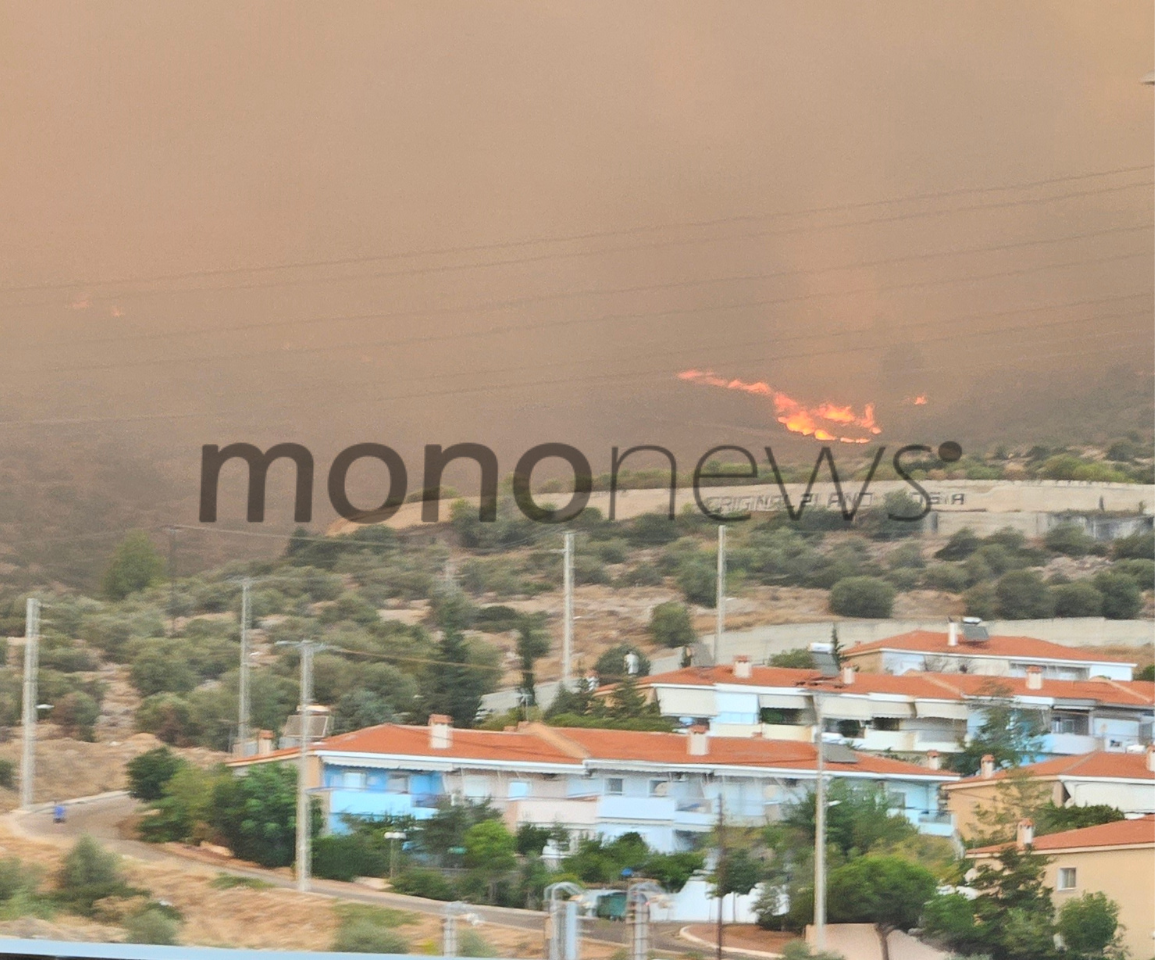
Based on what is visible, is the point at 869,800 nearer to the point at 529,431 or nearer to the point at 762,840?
the point at 762,840

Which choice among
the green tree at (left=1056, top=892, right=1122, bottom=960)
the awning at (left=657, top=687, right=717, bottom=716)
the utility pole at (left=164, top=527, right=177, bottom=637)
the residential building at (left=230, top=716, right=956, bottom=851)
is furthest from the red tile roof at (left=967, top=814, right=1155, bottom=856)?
the utility pole at (left=164, top=527, right=177, bottom=637)

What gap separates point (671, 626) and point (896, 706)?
1715 mm

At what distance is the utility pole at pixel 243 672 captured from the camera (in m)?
9.76

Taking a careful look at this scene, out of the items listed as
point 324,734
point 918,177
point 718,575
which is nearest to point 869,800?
point 718,575

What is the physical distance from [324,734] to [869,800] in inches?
131

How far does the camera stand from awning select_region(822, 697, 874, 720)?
9781 mm

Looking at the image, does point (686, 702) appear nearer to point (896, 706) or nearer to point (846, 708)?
point (846, 708)

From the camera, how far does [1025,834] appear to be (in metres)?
8.94

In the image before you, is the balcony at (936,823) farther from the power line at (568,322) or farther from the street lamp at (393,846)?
the power line at (568,322)

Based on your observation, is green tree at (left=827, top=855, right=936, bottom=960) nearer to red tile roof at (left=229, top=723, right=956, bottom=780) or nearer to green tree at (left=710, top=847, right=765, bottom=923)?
green tree at (left=710, top=847, right=765, bottom=923)

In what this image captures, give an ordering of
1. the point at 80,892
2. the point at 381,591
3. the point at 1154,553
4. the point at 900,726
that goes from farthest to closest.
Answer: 1. the point at 1154,553
2. the point at 381,591
3. the point at 900,726
4. the point at 80,892

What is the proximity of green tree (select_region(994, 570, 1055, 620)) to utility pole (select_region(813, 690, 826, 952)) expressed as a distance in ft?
7.75

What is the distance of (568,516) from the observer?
457 inches

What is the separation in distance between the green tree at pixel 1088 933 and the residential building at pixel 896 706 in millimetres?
1493
